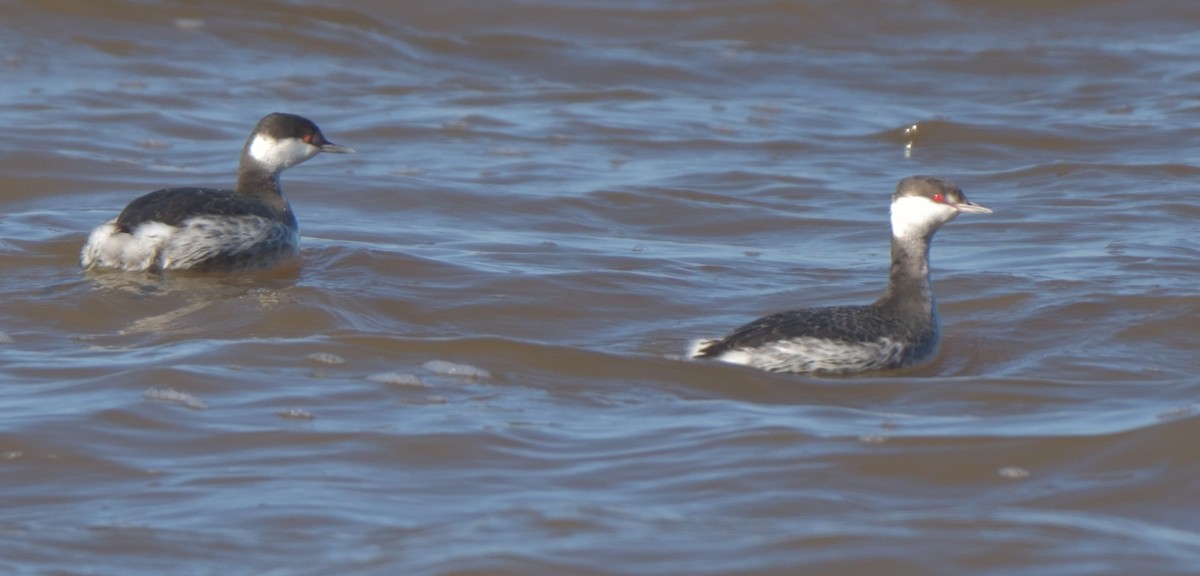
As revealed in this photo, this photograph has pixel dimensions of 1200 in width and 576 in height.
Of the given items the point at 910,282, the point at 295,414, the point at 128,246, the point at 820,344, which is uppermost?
the point at 128,246

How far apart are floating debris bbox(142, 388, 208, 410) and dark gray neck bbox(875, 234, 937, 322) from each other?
3116 millimetres

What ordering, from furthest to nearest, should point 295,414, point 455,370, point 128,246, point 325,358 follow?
point 128,246 → point 325,358 → point 455,370 → point 295,414

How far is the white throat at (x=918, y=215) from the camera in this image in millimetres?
8453

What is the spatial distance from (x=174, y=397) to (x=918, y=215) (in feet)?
11.5

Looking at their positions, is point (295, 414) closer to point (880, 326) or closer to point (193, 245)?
point (880, 326)

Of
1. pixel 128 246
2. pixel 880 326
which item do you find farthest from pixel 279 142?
pixel 880 326

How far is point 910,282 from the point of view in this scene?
330 inches

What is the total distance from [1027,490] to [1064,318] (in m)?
2.94

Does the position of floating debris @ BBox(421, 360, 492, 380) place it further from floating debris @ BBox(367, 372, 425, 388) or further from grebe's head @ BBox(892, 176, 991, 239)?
grebe's head @ BBox(892, 176, 991, 239)

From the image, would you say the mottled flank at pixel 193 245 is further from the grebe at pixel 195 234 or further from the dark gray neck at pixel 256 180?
the dark gray neck at pixel 256 180

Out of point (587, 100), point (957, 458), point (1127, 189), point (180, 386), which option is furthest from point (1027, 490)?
point (587, 100)

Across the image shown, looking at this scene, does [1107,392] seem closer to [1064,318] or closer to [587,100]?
[1064,318]

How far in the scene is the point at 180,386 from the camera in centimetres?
723

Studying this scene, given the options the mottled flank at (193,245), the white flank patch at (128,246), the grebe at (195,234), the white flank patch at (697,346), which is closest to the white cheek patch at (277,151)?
the grebe at (195,234)
